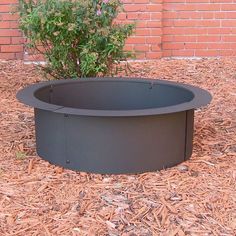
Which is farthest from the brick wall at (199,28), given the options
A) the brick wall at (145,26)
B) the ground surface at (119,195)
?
the ground surface at (119,195)

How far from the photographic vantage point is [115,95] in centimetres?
453

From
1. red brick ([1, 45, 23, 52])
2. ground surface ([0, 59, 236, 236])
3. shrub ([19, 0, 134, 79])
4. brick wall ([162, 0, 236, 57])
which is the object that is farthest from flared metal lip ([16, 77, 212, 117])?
brick wall ([162, 0, 236, 57])

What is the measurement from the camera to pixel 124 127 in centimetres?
351

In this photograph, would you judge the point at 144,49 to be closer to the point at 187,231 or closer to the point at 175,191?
the point at 175,191

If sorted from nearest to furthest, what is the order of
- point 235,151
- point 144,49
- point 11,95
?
point 235,151
point 11,95
point 144,49

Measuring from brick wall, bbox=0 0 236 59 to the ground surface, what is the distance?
8.52 feet

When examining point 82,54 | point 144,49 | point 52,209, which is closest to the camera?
point 52,209

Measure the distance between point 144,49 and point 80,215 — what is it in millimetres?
4210

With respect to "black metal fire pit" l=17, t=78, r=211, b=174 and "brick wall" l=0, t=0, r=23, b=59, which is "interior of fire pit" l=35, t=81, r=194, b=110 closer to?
"black metal fire pit" l=17, t=78, r=211, b=174

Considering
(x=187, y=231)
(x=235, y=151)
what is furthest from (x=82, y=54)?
(x=187, y=231)

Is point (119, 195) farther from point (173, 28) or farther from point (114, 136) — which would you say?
point (173, 28)

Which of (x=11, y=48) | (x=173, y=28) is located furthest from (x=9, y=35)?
(x=173, y=28)

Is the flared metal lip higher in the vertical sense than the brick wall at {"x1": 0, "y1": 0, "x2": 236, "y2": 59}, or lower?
lower

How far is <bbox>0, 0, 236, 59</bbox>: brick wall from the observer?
22.6 feet
